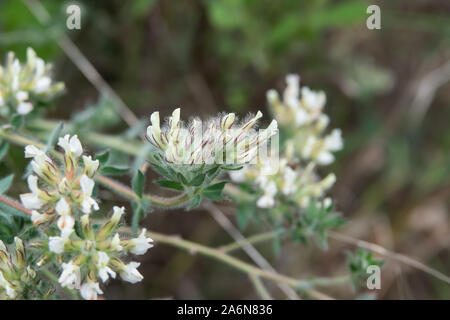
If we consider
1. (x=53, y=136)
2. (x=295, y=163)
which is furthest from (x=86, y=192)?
(x=295, y=163)

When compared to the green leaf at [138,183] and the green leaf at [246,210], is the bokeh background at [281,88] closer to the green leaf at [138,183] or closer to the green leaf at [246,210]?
the green leaf at [246,210]

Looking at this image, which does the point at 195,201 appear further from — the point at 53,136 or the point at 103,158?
the point at 53,136

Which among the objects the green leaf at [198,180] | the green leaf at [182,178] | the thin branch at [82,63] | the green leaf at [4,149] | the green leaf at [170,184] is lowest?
the green leaf at [198,180]

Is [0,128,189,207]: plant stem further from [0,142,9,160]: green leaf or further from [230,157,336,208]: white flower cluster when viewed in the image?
[230,157,336,208]: white flower cluster

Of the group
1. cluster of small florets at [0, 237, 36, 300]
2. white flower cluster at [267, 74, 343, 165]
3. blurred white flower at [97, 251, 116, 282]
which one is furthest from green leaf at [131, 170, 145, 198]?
white flower cluster at [267, 74, 343, 165]

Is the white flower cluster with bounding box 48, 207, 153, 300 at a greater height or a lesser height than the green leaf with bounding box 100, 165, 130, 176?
lesser

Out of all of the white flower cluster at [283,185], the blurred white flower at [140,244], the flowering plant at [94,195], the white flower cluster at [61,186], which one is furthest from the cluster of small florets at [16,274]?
the white flower cluster at [283,185]

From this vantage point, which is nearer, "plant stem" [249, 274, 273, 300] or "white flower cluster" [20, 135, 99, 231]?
"white flower cluster" [20, 135, 99, 231]

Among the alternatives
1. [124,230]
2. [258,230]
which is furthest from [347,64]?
[124,230]
